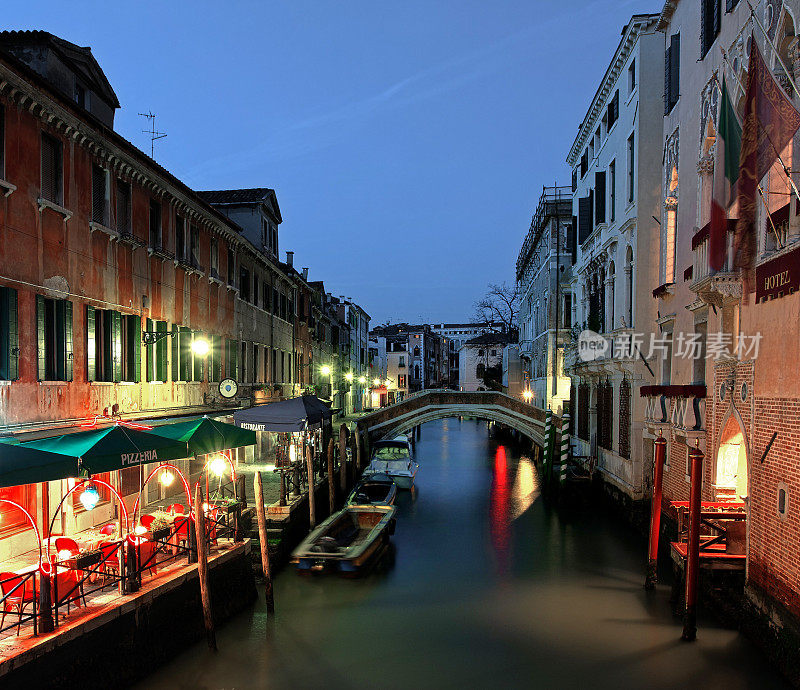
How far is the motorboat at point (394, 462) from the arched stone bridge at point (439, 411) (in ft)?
8.81

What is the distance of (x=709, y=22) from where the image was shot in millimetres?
12242

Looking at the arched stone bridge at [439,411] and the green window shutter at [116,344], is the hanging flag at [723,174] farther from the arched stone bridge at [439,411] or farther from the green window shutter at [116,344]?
the arched stone bridge at [439,411]

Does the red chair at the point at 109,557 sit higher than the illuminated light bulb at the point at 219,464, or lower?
lower

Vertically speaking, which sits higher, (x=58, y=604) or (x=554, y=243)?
(x=554, y=243)

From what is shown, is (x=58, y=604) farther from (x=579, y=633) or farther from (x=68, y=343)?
(x=579, y=633)

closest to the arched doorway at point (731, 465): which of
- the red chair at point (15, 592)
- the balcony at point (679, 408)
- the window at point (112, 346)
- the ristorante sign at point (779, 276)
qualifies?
the balcony at point (679, 408)

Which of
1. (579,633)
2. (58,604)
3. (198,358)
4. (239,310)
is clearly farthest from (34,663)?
(239,310)

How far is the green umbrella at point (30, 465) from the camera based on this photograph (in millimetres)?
7178

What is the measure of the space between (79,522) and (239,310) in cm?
944

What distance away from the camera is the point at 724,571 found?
10.2 m

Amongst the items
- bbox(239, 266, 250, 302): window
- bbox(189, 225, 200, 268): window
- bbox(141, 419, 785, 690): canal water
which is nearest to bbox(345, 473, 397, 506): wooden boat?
bbox(141, 419, 785, 690): canal water

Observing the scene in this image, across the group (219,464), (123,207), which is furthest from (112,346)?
(219,464)

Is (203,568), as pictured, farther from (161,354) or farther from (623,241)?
(623,241)

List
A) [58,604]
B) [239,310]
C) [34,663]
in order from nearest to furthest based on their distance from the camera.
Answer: [34,663]
[58,604]
[239,310]
